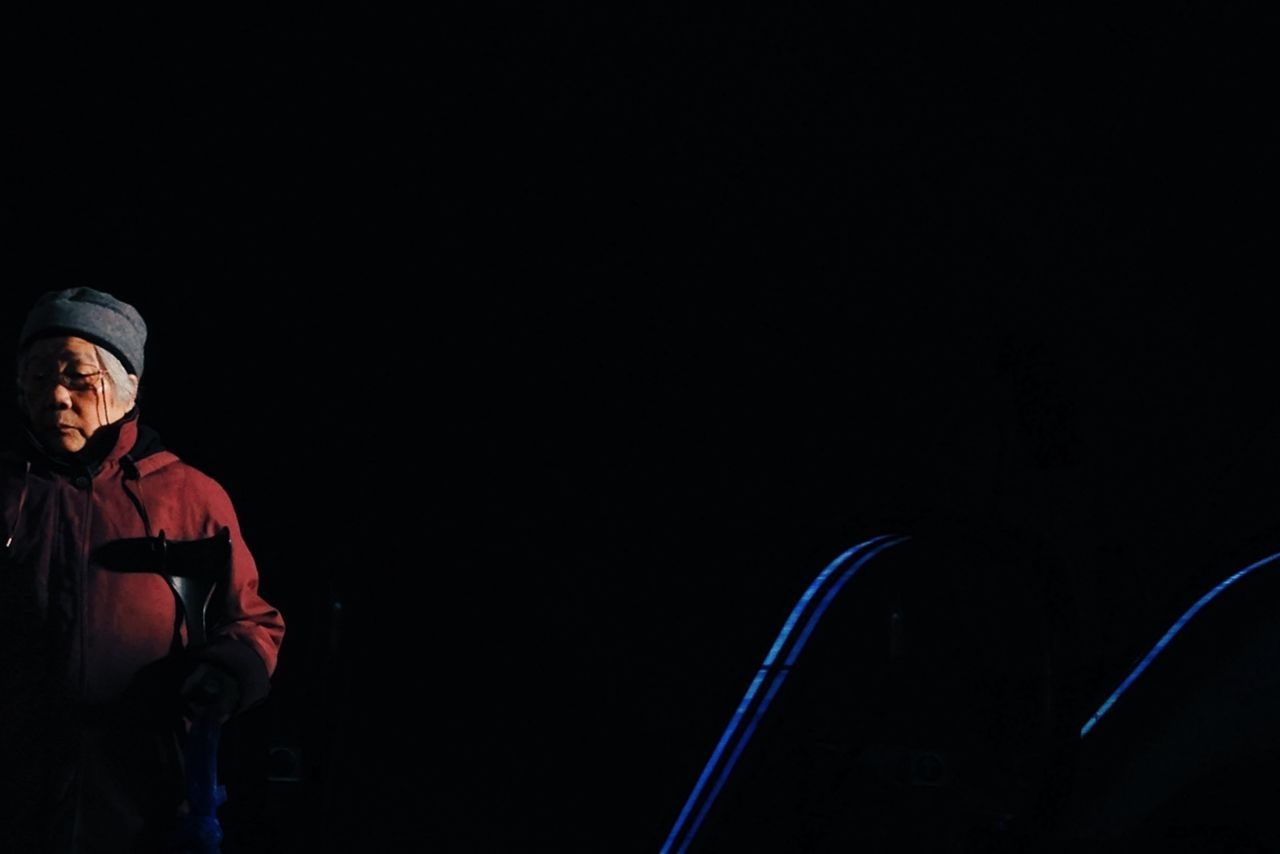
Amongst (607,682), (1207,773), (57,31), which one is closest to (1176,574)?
(1207,773)

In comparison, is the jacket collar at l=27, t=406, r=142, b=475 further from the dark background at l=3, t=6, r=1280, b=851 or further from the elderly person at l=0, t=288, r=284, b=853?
the dark background at l=3, t=6, r=1280, b=851

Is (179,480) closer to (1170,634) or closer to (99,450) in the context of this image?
(99,450)

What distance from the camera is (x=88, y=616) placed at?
261 cm

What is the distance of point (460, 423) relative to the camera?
3771 mm

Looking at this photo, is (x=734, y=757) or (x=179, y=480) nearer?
(x=179, y=480)

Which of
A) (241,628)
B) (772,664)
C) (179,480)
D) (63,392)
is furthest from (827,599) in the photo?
(63,392)

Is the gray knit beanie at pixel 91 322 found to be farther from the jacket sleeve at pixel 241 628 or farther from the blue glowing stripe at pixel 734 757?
the blue glowing stripe at pixel 734 757

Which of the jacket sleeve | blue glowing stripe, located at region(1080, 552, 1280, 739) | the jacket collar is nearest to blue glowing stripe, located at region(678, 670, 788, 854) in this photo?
blue glowing stripe, located at region(1080, 552, 1280, 739)

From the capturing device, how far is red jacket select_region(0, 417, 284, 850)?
2559 mm

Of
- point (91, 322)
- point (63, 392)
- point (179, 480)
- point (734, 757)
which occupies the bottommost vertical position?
point (734, 757)

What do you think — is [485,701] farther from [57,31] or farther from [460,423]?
[57,31]

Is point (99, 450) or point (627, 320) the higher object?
point (627, 320)

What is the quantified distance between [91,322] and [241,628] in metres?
0.73

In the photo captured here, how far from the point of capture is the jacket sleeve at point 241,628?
104 inches
